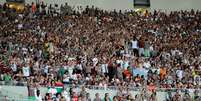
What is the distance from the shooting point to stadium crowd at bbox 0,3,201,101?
32.0 metres

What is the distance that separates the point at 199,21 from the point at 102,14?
6185 millimetres

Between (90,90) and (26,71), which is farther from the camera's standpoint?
(26,71)

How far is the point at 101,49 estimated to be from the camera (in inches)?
1470

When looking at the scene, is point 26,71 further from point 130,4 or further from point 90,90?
point 130,4

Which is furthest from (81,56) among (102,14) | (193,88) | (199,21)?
(199,21)

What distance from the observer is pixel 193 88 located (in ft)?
109

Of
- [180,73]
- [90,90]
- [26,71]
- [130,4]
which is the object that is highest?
[130,4]

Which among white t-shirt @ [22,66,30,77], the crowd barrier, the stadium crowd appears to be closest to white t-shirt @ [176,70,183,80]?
the stadium crowd

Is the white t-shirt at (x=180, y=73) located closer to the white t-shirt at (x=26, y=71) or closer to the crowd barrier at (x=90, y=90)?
the crowd barrier at (x=90, y=90)

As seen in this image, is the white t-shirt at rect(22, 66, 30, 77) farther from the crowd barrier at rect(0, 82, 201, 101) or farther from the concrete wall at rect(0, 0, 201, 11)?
the concrete wall at rect(0, 0, 201, 11)

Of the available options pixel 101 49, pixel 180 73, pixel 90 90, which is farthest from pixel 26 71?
pixel 180 73

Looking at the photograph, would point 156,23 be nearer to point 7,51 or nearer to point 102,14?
point 102,14

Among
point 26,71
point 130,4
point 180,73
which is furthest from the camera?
point 130,4

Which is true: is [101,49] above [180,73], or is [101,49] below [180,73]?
above
